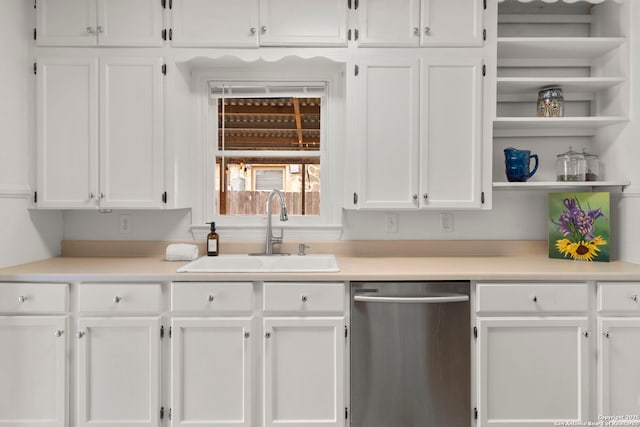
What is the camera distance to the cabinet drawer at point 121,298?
1.97 metres

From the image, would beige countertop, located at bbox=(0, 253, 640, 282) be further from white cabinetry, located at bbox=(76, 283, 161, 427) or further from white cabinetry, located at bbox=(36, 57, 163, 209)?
white cabinetry, located at bbox=(36, 57, 163, 209)

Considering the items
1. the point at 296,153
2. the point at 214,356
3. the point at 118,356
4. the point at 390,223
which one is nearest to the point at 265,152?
the point at 296,153

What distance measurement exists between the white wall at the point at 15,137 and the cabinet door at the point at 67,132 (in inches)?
2.7

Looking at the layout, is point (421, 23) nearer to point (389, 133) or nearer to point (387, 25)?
point (387, 25)

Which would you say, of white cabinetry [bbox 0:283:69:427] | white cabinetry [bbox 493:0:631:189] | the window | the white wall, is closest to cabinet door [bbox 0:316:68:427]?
white cabinetry [bbox 0:283:69:427]

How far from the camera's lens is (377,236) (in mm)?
2611

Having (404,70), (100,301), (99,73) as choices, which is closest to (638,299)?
(404,70)

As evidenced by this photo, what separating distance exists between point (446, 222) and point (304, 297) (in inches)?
44.2

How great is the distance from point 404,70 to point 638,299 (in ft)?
5.31

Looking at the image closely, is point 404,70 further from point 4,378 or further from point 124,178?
point 4,378

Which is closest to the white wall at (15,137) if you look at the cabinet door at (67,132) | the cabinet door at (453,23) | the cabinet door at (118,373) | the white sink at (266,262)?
the cabinet door at (67,132)

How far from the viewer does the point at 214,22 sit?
2.29 meters

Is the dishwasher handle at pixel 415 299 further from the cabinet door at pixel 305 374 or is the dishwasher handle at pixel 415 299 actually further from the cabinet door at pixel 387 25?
the cabinet door at pixel 387 25

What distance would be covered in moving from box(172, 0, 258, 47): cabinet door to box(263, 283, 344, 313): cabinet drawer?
1.37m
